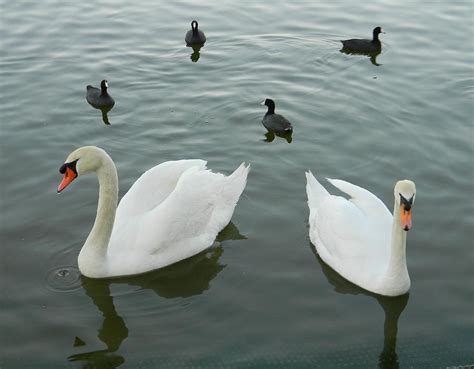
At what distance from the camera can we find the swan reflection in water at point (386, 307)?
812cm

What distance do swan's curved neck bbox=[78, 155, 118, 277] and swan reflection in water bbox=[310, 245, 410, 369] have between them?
2.57m

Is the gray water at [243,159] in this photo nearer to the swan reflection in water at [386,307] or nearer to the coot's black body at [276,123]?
the swan reflection in water at [386,307]

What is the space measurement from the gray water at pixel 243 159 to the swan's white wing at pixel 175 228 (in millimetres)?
253

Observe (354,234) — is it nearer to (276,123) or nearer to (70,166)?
(70,166)

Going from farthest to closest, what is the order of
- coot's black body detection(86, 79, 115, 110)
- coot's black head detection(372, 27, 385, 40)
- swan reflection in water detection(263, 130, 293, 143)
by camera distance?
coot's black head detection(372, 27, 385, 40)
coot's black body detection(86, 79, 115, 110)
swan reflection in water detection(263, 130, 293, 143)

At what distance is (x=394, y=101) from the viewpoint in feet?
47.1

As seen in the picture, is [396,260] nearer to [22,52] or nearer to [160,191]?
[160,191]

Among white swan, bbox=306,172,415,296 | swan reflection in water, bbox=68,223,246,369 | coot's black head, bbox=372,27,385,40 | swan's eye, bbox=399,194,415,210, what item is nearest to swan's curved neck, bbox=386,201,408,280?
white swan, bbox=306,172,415,296

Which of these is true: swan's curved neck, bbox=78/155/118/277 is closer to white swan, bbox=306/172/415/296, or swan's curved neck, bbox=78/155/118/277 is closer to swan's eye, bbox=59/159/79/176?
swan's eye, bbox=59/159/79/176

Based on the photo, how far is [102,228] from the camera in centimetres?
898

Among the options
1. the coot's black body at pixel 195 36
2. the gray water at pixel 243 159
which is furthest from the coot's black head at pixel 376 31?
the coot's black body at pixel 195 36

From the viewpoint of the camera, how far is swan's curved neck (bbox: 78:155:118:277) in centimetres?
896

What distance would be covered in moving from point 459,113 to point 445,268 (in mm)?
5049

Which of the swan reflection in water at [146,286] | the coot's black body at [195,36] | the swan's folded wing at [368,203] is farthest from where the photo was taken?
the coot's black body at [195,36]
